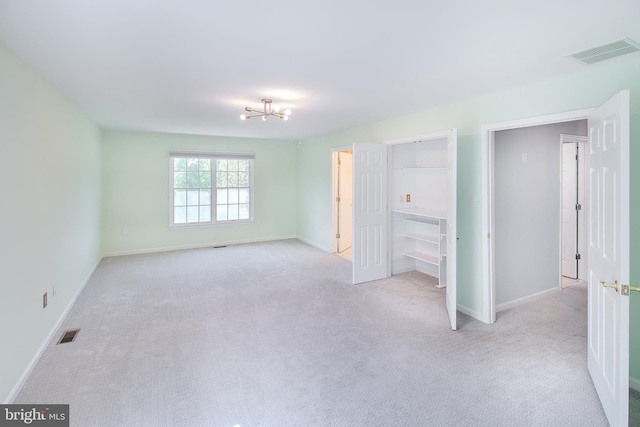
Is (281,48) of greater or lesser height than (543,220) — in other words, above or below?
above

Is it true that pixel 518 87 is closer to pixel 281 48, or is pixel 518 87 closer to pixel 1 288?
pixel 281 48

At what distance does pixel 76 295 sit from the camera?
13.2 feet

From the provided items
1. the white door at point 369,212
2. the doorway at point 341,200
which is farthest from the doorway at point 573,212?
the doorway at point 341,200

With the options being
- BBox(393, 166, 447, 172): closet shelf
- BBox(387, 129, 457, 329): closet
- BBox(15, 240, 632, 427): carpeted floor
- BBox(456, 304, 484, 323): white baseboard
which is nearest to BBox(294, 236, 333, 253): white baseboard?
BBox(387, 129, 457, 329): closet

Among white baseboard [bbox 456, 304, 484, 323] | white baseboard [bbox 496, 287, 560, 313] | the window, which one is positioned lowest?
white baseboard [bbox 456, 304, 484, 323]

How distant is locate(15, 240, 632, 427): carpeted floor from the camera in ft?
6.80

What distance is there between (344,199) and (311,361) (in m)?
4.27

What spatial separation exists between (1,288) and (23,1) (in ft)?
5.56

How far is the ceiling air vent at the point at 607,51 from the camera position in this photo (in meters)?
2.07

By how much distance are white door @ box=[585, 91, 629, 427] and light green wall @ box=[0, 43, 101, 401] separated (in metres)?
3.66

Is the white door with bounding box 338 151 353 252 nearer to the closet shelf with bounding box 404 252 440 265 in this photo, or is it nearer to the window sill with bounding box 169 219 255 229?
the closet shelf with bounding box 404 252 440 265

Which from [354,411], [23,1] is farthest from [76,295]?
[354,411]

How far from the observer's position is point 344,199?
6.63 meters

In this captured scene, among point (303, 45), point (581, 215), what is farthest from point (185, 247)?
point (581, 215)
